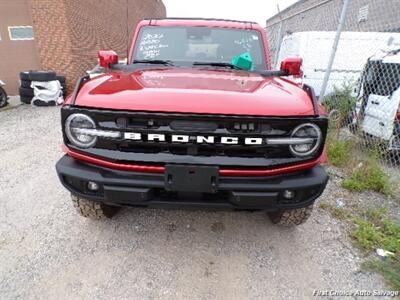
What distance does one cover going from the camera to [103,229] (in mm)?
2896

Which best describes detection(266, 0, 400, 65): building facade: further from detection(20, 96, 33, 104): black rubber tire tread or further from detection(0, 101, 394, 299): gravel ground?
detection(0, 101, 394, 299): gravel ground

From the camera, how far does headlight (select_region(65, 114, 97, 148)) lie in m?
2.08

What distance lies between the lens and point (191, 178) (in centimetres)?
198

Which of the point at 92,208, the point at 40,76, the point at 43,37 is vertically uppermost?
the point at 43,37

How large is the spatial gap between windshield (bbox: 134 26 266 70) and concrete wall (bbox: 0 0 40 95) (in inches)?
363

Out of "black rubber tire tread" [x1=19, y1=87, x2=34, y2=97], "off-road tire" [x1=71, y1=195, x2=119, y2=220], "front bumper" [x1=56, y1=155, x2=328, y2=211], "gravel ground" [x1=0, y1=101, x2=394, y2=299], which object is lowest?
"black rubber tire tread" [x1=19, y1=87, x2=34, y2=97]

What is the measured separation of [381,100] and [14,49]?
11.6 m

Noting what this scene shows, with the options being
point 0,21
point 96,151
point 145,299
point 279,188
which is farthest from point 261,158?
point 0,21

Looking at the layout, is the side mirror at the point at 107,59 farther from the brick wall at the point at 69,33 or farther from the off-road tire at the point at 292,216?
the brick wall at the point at 69,33

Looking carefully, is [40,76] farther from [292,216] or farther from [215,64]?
[292,216]

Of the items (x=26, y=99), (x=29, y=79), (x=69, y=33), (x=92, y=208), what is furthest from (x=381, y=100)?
(x=69, y=33)

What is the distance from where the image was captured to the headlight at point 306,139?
209 cm

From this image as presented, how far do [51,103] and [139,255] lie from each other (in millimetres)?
8071

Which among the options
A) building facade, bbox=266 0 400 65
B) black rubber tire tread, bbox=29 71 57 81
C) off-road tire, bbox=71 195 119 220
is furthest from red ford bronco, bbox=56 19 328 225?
building facade, bbox=266 0 400 65
